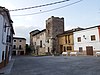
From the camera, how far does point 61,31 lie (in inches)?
1678

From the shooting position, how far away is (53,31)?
136 ft

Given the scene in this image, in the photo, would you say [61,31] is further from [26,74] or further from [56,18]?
[26,74]

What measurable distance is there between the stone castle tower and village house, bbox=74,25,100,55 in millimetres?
8652

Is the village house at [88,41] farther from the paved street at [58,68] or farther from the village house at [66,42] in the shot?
the paved street at [58,68]

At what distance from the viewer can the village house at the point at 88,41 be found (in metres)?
28.4

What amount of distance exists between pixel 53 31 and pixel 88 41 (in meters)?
13.5

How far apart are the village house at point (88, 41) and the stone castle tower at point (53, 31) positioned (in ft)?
28.4

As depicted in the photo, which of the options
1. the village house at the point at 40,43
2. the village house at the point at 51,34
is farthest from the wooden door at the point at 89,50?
the village house at the point at 40,43

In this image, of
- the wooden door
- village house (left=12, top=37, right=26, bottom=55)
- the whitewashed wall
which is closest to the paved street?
the whitewashed wall

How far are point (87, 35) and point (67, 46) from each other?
7.61 meters

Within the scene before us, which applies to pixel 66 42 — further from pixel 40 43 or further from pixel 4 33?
pixel 4 33

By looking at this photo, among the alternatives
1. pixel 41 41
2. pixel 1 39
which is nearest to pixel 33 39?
pixel 41 41

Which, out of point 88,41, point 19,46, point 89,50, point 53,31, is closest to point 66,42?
point 53,31

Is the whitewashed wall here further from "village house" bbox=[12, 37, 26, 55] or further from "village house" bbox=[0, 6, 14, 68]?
"village house" bbox=[12, 37, 26, 55]
